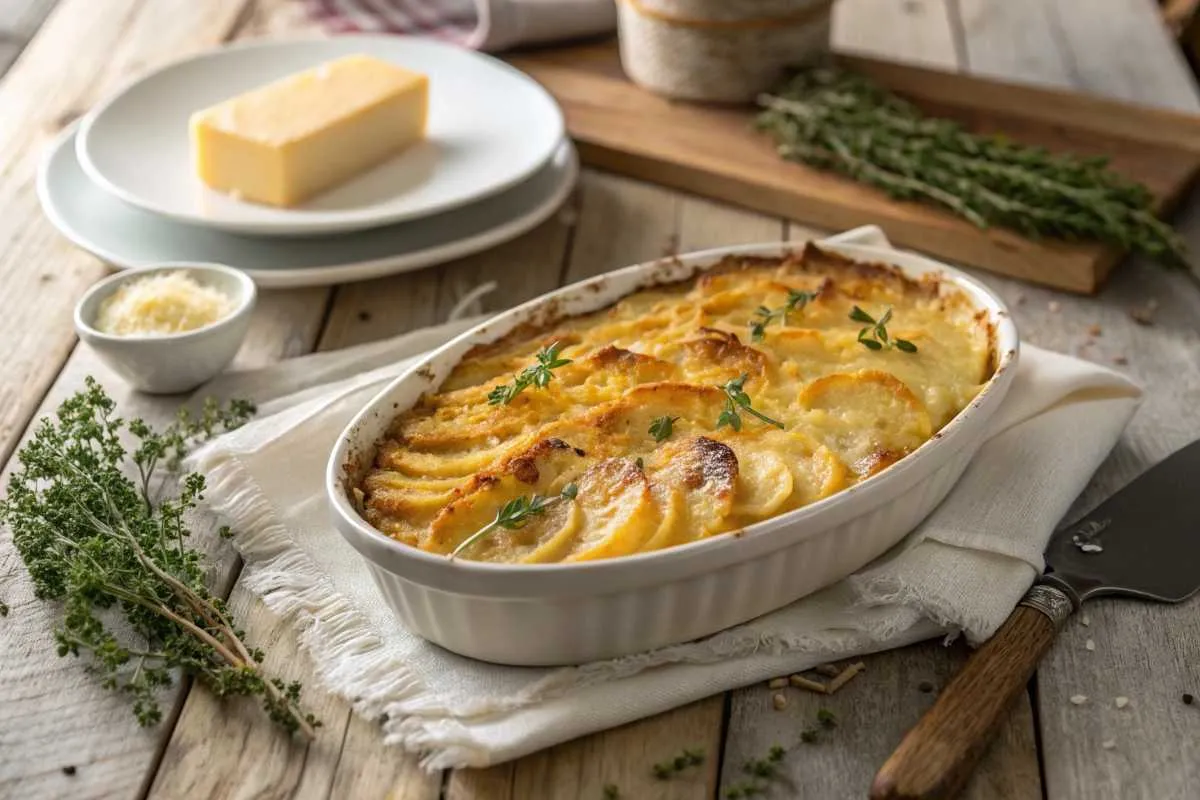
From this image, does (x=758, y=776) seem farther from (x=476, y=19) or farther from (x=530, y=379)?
(x=476, y=19)

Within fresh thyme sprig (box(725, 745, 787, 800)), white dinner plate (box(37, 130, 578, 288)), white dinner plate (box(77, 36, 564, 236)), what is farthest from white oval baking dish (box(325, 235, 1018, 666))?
white dinner plate (box(77, 36, 564, 236))

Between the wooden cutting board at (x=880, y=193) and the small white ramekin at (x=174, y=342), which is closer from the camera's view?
the small white ramekin at (x=174, y=342)

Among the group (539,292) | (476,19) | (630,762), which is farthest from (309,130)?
(630,762)

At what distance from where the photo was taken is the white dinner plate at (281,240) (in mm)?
3164

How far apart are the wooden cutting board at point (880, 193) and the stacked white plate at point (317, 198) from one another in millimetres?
291

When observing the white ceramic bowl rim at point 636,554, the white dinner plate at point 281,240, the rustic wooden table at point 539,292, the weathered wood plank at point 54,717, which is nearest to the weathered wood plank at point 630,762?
the rustic wooden table at point 539,292

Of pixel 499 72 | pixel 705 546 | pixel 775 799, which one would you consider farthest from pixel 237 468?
pixel 499 72

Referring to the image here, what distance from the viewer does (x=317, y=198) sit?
132 inches

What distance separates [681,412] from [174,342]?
1063 millimetres

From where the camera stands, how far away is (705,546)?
1.97 m

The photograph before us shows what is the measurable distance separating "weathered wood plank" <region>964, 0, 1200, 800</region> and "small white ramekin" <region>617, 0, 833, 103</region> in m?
0.90

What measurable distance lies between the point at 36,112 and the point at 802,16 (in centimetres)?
217

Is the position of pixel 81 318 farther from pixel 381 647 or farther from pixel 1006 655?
pixel 1006 655

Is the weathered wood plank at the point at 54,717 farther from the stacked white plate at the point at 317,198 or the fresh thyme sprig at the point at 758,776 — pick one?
the stacked white plate at the point at 317,198
